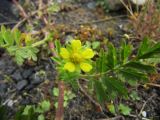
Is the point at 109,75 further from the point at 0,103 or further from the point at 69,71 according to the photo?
the point at 0,103

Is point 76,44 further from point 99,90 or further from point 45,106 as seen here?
point 45,106

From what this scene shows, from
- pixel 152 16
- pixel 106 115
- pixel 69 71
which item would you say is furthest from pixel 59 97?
pixel 152 16

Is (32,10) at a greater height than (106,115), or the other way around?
(32,10)

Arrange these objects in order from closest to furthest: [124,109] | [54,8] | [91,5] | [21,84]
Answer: [124,109] < [21,84] < [54,8] < [91,5]

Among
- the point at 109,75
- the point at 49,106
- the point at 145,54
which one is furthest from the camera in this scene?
the point at 49,106

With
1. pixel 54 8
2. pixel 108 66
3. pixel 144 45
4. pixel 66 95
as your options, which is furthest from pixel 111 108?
pixel 54 8

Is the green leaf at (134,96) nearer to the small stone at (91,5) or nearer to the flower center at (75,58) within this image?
the flower center at (75,58)

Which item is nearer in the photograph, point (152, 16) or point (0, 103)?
point (0, 103)
